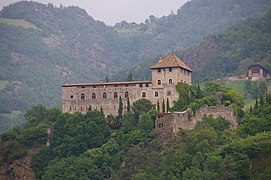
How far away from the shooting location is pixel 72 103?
112m

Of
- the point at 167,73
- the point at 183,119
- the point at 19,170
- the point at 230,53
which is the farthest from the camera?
the point at 230,53

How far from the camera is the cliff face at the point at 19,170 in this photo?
110 metres

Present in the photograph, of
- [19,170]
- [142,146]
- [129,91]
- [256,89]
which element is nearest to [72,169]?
[19,170]

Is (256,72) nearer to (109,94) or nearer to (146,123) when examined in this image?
(109,94)

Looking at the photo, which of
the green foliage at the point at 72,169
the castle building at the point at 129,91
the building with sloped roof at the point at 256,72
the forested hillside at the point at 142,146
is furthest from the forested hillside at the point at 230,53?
the green foliage at the point at 72,169

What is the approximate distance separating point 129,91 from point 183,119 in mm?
11678

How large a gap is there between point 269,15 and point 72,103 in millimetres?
81950

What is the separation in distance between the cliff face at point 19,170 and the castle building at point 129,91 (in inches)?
327

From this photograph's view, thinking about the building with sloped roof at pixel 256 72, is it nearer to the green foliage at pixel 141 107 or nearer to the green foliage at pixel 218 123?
the green foliage at pixel 141 107

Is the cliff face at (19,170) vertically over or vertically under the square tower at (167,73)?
under

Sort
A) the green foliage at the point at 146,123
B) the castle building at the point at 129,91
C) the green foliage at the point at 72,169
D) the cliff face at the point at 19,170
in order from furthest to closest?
the cliff face at the point at 19,170, the castle building at the point at 129,91, the green foliage at the point at 72,169, the green foliage at the point at 146,123

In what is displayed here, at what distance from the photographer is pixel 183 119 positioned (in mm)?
100750

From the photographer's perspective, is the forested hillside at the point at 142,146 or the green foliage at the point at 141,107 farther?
the green foliage at the point at 141,107

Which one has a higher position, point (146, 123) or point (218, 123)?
point (146, 123)
